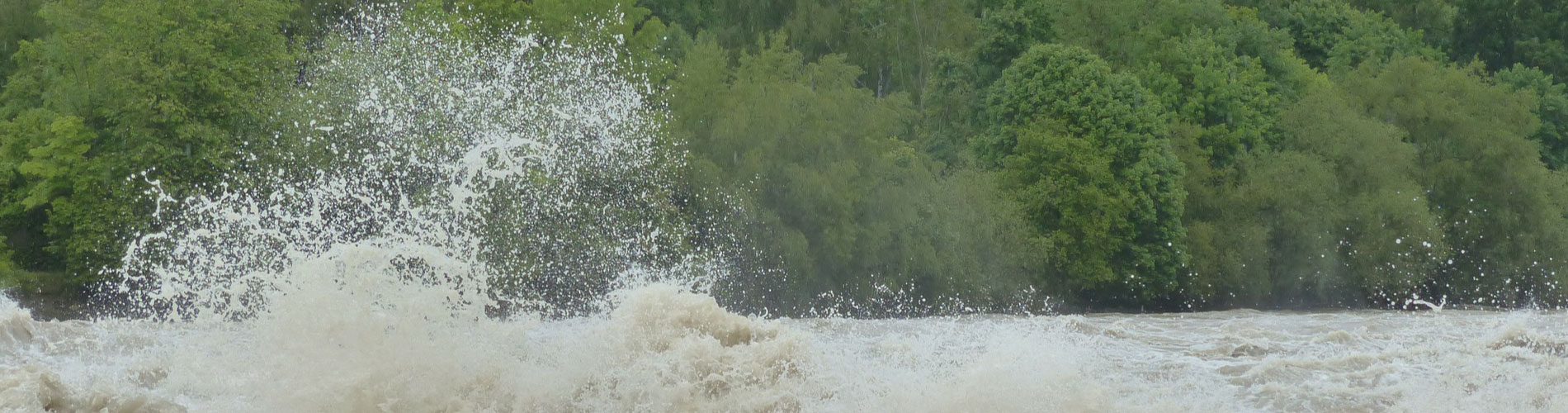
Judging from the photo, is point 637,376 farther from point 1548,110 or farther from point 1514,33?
point 1514,33

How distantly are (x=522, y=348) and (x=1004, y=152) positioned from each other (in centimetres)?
3100

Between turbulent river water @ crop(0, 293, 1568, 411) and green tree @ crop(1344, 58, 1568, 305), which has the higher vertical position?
green tree @ crop(1344, 58, 1568, 305)

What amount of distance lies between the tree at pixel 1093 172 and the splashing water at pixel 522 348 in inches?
391

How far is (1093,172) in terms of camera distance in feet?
144

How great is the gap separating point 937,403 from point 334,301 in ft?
17.0

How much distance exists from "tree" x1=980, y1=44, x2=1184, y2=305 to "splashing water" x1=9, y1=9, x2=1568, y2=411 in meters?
9.92

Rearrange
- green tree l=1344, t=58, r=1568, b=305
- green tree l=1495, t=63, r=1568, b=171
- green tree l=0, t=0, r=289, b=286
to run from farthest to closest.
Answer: green tree l=1495, t=63, r=1568, b=171
green tree l=1344, t=58, r=1568, b=305
green tree l=0, t=0, r=289, b=286

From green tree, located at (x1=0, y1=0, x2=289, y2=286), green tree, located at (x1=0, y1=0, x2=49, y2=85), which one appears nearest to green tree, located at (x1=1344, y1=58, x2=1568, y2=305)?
green tree, located at (x1=0, y1=0, x2=289, y2=286)

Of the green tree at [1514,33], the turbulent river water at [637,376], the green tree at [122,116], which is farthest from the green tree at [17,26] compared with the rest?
the green tree at [1514,33]

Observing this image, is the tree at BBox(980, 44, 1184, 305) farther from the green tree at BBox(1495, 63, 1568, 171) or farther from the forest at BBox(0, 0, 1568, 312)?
the green tree at BBox(1495, 63, 1568, 171)

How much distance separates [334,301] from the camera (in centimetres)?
1539

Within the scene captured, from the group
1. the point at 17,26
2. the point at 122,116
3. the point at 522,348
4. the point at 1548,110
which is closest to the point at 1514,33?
the point at 1548,110

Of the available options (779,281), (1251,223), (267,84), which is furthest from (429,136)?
(1251,223)

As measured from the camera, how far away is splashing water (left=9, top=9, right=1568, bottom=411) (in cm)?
1523
